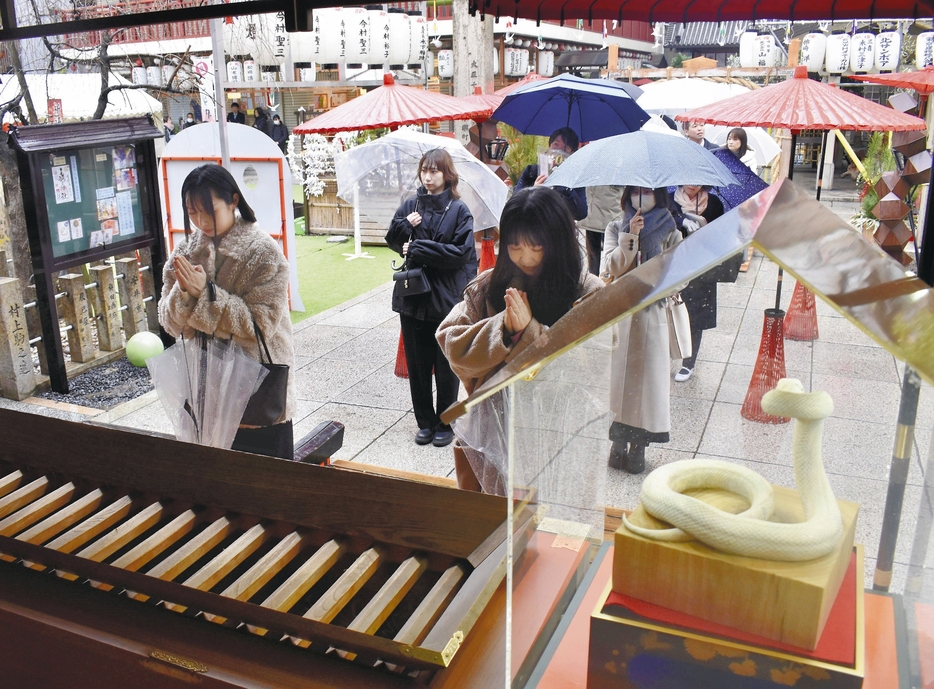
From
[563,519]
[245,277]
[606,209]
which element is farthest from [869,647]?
[606,209]

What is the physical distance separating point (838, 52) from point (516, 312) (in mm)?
11666

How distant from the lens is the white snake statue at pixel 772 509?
1.13 m

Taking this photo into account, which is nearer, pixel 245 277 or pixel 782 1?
pixel 782 1

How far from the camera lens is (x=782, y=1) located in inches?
73.6

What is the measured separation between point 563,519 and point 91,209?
5.80 metres

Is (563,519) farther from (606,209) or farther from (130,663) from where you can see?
(606,209)

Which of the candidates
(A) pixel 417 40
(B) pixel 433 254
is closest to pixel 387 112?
(B) pixel 433 254

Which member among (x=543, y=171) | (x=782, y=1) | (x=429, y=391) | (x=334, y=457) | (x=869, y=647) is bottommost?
(x=334, y=457)

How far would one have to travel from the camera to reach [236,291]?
3682 millimetres

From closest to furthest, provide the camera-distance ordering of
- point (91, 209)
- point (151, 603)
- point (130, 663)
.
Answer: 1. point (130, 663)
2. point (151, 603)
3. point (91, 209)

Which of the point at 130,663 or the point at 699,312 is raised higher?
the point at 699,312

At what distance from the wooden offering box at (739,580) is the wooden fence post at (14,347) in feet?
18.8

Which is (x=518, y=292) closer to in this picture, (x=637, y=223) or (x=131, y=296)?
(x=637, y=223)

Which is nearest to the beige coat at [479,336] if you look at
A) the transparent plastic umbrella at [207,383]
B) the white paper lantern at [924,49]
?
the transparent plastic umbrella at [207,383]
